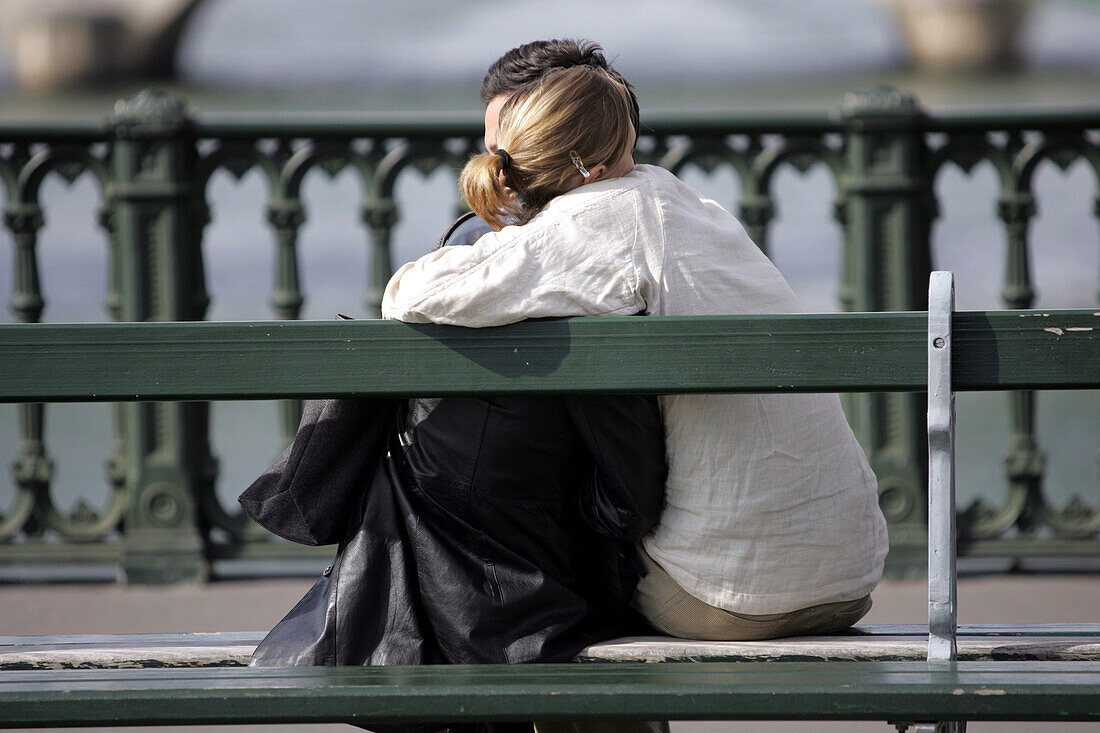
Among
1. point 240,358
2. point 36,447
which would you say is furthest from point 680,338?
point 36,447

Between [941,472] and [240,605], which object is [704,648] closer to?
[941,472]

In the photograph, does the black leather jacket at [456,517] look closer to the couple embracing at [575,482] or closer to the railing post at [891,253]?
the couple embracing at [575,482]

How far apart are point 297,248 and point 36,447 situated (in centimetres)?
112

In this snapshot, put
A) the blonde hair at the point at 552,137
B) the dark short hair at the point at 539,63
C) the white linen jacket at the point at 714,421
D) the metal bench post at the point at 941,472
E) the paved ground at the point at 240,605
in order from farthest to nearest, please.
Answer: the paved ground at the point at 240,605 → the dark short hair at the point at 539,63 → the blonde hair at the point at 552,137 → the white linen jacket at the point at 714,421 → the metal bench post at the point at 941,472

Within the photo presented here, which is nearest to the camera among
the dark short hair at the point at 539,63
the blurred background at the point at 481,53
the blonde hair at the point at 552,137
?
the blonde hair at the point at 552,137

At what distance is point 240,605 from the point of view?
4.29 m

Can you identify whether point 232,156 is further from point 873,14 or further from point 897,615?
point 873,14

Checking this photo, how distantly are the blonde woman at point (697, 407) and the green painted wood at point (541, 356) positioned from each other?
0.31 feet

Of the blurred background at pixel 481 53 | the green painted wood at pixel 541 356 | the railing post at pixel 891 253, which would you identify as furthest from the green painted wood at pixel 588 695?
the blurred background at pixel 481 53

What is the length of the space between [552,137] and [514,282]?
0.30 metres

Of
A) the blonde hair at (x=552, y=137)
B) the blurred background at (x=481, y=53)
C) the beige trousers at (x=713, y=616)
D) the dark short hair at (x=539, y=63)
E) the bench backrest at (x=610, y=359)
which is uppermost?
the blurred background at (x=481, y=53)

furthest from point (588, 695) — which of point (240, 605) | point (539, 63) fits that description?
point (240, 605)

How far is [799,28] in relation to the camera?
8.48 m

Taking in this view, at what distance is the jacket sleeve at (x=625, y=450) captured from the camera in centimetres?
199
